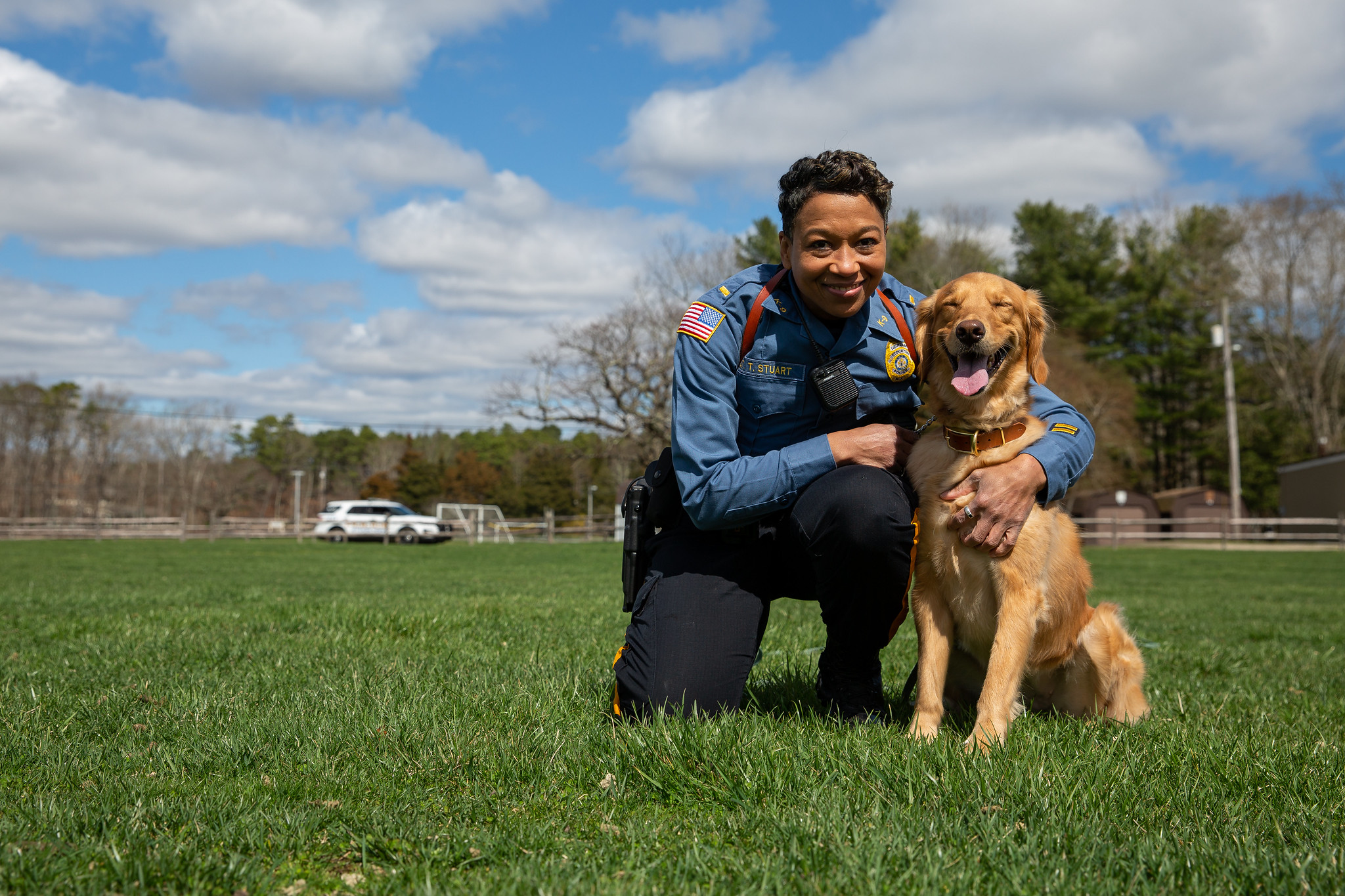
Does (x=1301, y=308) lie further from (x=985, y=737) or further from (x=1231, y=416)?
(x=985, y=737)

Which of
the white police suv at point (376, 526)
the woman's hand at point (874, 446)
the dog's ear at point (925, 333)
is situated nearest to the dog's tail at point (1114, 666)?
the woman's hand at point (874, 446)

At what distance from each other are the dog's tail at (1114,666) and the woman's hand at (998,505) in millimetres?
695

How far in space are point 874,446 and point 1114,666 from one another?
123 centimetres

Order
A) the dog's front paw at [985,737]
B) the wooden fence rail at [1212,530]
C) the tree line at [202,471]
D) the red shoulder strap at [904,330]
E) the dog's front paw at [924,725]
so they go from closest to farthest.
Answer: the dog's front paw at [985,737] < the dog's front paw at [924,725] < the red shoulder strap at [904,330] < the wooden fence rail at [1212,530] < the tree line at [202,471]

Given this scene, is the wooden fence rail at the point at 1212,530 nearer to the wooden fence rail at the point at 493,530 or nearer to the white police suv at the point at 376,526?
the wooden fence rail at the point at 493,530

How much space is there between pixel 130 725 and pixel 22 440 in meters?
75.1

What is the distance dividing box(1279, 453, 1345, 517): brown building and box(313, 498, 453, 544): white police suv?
37.7 meters

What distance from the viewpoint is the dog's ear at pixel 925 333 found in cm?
361

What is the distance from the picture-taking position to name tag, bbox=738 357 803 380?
3504 mm

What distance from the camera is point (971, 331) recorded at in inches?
131

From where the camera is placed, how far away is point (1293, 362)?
47562 millimetres

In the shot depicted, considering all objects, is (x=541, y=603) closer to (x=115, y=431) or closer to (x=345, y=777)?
(x=345, y=777)

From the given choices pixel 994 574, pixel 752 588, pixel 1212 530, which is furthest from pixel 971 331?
pixel 1212 530

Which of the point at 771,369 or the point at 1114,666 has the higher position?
the point at 771,369
